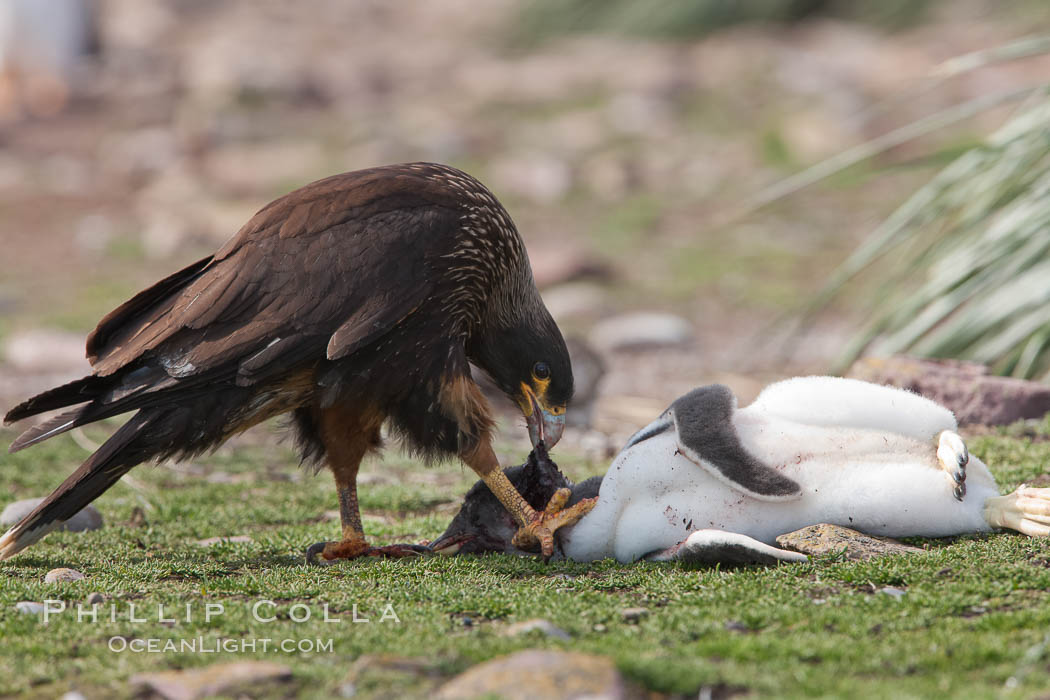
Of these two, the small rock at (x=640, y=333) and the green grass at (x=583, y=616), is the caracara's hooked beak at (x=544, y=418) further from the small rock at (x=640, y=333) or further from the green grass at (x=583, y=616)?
the small rock at (x=640, y=333)

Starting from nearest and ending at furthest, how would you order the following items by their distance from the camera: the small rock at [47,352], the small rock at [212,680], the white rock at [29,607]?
the small rock at [212,680]
the white rock at [29,607]
the small rock at [47,352]

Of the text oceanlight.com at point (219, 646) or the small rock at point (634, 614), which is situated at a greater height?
the text oceanlight.com at point (219, 646)

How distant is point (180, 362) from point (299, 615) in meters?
1.10

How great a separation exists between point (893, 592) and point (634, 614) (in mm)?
747

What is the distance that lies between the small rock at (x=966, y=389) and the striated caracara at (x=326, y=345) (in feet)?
7.00

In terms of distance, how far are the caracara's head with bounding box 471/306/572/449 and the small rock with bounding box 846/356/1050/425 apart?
1.75 m

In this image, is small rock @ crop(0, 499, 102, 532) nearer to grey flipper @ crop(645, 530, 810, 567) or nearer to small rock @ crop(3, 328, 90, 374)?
grey flipper @ crop(645, 530, 810, 567)

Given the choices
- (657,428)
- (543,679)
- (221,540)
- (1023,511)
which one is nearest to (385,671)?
(543,679)

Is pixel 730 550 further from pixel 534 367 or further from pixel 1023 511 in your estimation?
pixel 534 367

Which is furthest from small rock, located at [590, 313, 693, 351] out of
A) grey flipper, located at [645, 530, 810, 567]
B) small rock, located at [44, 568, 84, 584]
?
small rock, located at [44, 568, 84, 584]

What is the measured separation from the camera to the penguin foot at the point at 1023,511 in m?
3.83

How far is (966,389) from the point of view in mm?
5633

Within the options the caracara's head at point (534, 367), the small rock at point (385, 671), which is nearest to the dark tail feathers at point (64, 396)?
the caracara's head at point (534, 367)

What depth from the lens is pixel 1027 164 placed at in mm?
6180
